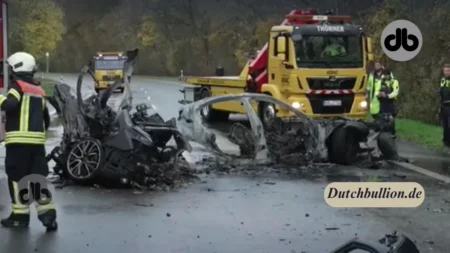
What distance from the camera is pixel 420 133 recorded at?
18656 mm

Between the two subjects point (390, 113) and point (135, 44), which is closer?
point (390, 113)

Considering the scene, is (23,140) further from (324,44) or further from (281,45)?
(324,44)

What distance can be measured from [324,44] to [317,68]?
612 mm

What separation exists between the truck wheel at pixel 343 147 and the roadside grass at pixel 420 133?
3.39 m

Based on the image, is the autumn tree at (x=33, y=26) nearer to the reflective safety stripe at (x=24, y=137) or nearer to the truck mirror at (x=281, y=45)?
the truck mirror at (x=281, y=45)

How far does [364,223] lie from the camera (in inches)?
331

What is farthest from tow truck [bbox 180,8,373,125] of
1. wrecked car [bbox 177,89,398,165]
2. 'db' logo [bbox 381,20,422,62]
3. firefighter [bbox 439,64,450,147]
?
'db' logo [bbox 381,20,422,62]

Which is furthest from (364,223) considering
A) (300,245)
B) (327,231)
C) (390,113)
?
(390,113)

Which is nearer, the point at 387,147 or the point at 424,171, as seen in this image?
the point at 424,171

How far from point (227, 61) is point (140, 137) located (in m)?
44.2

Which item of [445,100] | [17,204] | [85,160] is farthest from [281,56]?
[17,204]

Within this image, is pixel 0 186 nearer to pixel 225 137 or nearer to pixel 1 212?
pixel 1 212

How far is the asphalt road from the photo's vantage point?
24.0ft

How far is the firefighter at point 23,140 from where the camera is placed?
25.7 feet
